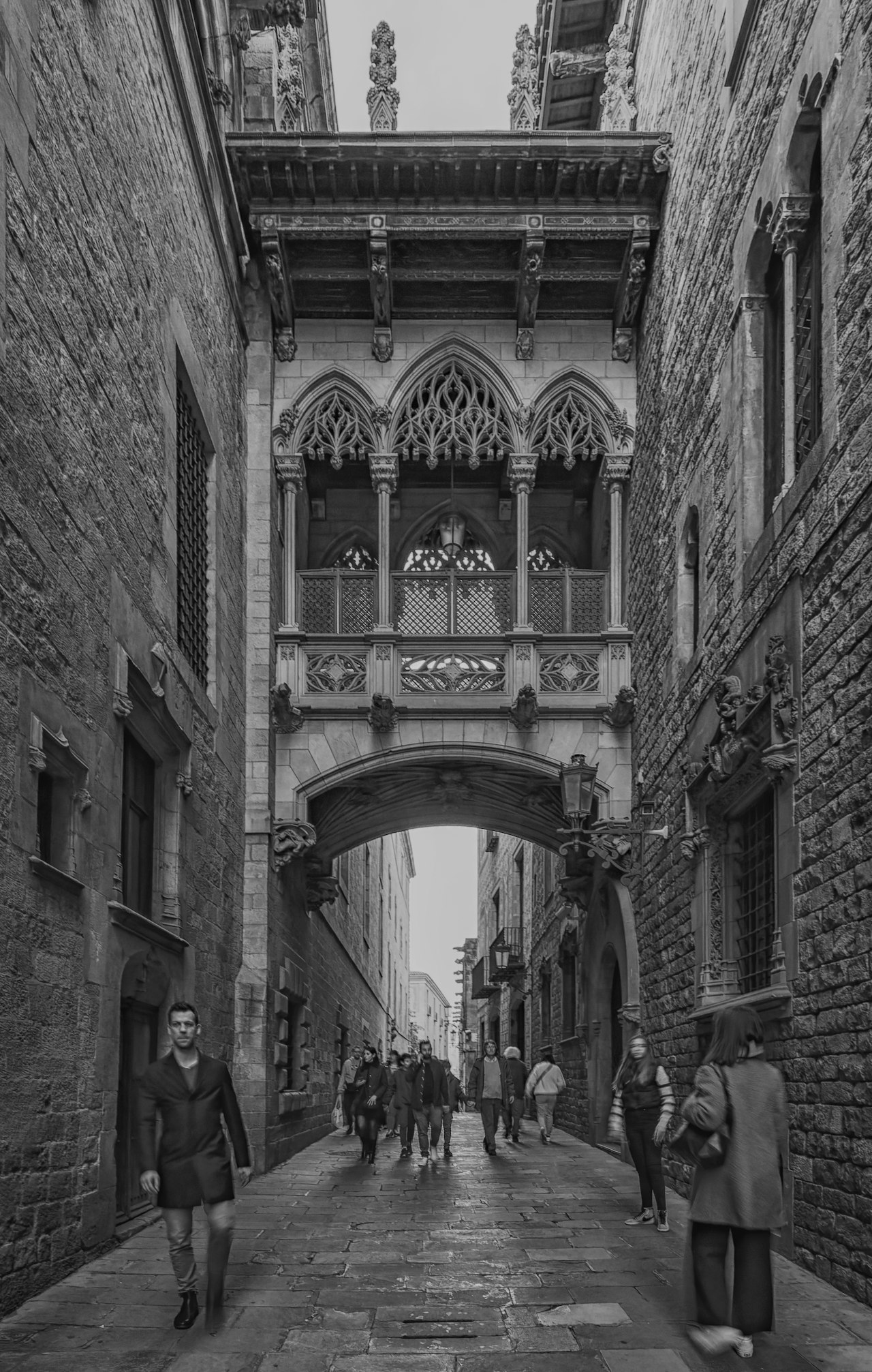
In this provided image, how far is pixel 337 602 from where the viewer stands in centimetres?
1502

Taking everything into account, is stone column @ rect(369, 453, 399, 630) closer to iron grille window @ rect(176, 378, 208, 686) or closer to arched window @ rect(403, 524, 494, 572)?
arched window @ rect(403, 524, 494, 572)

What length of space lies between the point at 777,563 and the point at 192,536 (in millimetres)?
5435

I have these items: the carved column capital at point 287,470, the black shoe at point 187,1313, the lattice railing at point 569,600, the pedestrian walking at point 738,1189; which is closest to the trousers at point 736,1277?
the pedestrian walking at point 738,1189

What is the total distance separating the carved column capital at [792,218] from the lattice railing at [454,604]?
22.4 ft

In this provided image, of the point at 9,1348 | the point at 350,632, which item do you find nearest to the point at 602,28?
the point at 350,632

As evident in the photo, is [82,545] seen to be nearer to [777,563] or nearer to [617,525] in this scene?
[777,563]

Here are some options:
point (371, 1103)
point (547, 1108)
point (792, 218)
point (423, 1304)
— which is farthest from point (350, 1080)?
point (792, 218)

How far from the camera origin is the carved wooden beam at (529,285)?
14.5 meters

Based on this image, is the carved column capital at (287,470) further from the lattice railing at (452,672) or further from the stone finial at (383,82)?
the stone finial at (383,82)

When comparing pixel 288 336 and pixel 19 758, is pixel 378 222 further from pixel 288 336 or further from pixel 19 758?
pixel 19 758

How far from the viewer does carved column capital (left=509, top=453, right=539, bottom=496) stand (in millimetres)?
14953

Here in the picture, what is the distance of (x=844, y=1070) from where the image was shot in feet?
22.2

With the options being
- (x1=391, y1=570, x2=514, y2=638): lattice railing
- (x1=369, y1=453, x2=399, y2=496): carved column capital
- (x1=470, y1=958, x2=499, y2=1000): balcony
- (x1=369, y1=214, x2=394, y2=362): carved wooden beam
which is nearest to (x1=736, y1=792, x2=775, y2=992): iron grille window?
(x1=391, y1=570, x2=514, y2=638): lattice railing

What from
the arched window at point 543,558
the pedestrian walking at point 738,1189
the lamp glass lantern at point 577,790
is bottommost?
the pedestrian walking at point 738,1189
